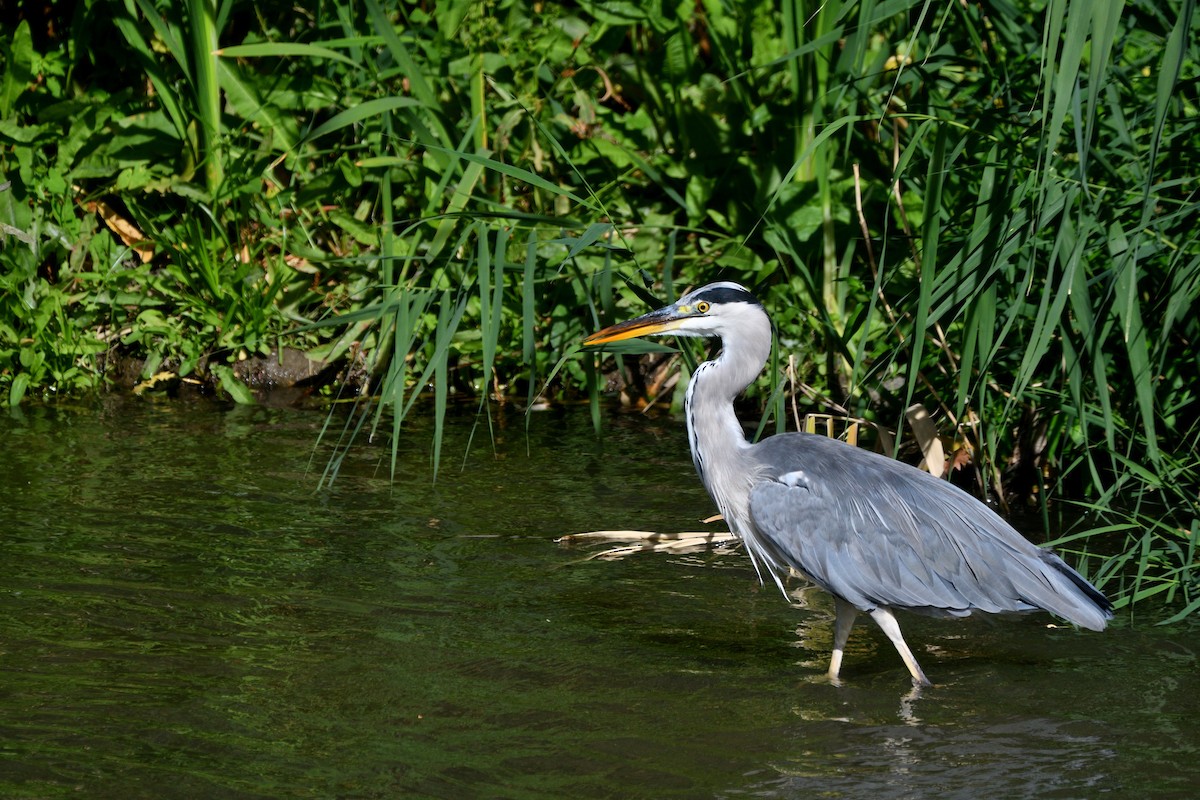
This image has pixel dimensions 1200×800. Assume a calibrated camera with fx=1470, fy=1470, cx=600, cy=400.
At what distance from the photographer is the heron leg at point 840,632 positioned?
4234 mm

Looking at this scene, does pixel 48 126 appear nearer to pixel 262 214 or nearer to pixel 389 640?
pixel 262 214

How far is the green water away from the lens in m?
3.57

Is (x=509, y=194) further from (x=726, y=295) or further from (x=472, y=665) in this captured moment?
(x=472, y=665)

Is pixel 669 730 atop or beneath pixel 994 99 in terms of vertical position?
beneath

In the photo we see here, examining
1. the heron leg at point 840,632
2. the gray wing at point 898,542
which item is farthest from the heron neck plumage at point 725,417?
the heron leg at point 840,632

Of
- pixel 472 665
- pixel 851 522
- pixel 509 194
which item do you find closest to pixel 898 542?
pixel 851 522

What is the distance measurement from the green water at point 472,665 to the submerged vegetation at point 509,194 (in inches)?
27.5

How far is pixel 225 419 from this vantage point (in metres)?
6.93

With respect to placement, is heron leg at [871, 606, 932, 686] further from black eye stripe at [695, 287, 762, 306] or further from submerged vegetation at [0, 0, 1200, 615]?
submerged vegetation at [0, 0, 1200, 615]

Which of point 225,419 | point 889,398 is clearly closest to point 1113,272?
point 889,398

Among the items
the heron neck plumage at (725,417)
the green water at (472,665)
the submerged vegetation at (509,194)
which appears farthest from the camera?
the submerged vegetation at (509,194)

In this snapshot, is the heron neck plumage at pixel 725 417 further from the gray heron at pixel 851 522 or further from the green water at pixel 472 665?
the green water at pixel 472 665

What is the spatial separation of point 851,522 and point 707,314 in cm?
83

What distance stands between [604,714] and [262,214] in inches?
173
